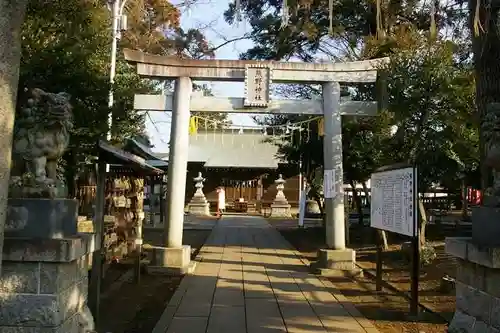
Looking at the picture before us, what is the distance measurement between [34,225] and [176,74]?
777cm

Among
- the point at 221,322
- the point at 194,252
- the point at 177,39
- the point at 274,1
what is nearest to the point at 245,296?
the point at 221,322

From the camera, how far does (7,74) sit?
3.54 m

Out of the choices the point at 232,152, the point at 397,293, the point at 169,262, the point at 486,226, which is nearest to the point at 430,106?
the point at 397,293

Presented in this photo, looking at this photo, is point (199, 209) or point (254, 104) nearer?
point (254, 104)

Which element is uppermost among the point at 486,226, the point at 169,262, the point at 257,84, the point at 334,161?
the point at 257,84

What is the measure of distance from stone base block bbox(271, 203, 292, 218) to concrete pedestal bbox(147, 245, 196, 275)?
69.2 ft

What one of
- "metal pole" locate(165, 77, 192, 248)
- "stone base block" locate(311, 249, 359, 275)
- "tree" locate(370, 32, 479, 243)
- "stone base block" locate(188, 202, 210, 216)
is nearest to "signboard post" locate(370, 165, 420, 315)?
"stone base block" locate(311, 249, 359, 275)

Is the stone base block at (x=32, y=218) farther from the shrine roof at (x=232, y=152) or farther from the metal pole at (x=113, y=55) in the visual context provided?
the shrine roof at (x=232, y=152)

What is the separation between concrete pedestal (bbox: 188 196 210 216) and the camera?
109 feet

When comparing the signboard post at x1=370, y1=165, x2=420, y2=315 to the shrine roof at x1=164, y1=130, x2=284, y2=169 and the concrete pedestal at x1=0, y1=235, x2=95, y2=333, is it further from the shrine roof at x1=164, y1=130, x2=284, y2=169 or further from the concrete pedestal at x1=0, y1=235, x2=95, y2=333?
the shrine roof at x1=164, y1=130, x2=284, y2=169

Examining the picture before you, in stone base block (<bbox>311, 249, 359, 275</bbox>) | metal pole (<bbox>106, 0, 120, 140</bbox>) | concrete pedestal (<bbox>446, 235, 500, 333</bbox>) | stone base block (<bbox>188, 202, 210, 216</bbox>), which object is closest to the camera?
concrete pedestal (<bbox>446, 235, 500, 333</bbox>)

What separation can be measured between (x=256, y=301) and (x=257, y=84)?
5.09m

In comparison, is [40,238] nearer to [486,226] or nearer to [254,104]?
[486,226]

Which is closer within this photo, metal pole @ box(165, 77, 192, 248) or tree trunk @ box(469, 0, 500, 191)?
tree trunk @ box(469, 0, 500, 191)
